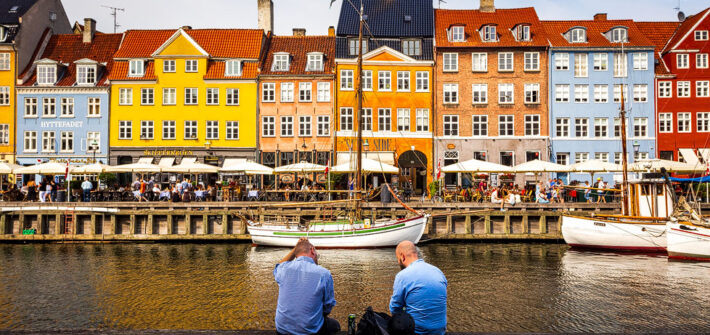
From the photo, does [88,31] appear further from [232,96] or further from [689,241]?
[689,241]

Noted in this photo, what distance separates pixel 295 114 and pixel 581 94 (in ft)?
69.0

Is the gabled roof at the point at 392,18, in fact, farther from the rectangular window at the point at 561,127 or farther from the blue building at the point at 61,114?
the blue building at the point at 61,114

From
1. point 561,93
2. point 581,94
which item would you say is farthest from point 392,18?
point 581,94

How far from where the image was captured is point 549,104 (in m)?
41.8

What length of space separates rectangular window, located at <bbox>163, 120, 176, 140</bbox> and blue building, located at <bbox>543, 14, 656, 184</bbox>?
90.6ft

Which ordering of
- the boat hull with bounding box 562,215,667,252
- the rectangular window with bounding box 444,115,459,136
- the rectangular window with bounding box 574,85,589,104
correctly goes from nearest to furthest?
the boat hull with bounding box 562,215,667,252, the rectangular window with bounding box 444,115,459,136, the rectangular window with bounding box 574,85,589,104

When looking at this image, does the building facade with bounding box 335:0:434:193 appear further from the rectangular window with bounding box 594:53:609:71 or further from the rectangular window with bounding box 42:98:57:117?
the rectangular window with bounding box 42:98:57:117

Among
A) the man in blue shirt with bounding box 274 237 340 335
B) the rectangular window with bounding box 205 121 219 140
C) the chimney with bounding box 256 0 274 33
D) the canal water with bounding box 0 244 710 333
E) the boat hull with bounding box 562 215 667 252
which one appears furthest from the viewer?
the chimney with bounding box 256 0 274 33

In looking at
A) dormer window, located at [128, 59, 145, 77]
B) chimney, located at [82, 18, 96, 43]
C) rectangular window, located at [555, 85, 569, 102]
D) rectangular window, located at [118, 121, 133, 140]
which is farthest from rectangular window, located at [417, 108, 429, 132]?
chimney, located at [82, 18, 96, 43]

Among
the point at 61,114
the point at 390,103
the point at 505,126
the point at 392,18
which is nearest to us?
the point at 390,103

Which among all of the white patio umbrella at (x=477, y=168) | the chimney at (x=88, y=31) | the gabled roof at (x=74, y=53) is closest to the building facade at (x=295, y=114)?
the white patio umbrella at (x=477, y=168)

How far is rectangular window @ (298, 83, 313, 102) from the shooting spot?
41.8 m

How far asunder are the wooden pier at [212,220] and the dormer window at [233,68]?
630 inches

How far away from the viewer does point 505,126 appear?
4172cm
